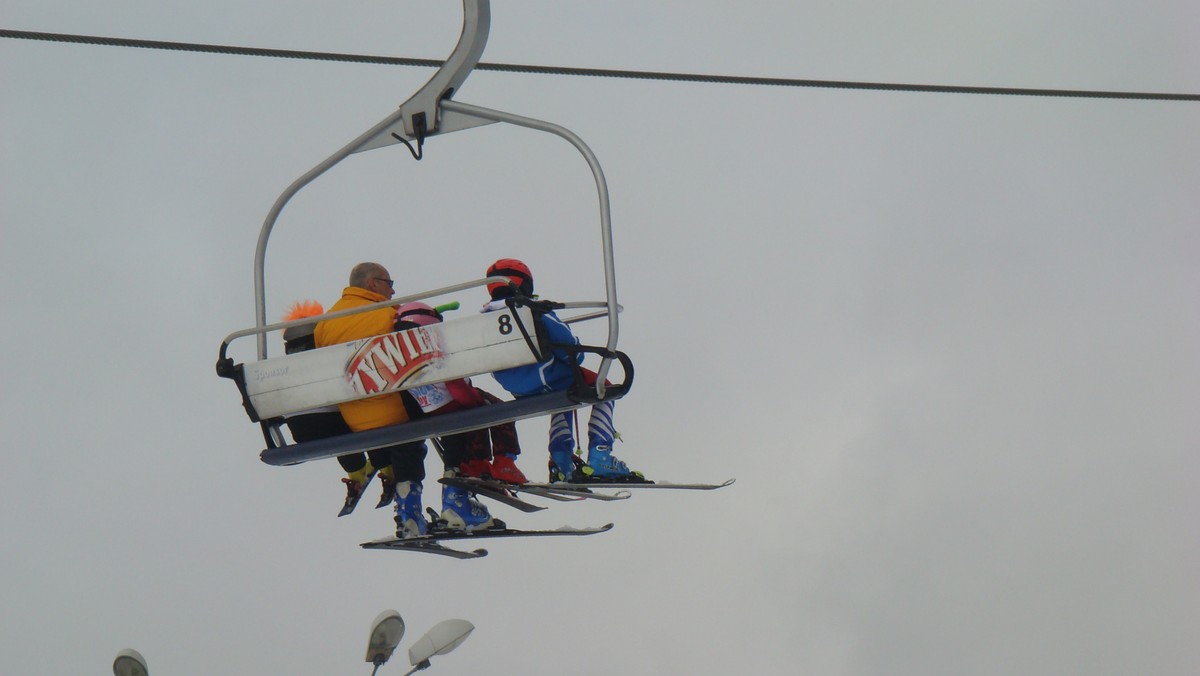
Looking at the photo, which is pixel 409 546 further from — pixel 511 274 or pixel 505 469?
pixel 511 274

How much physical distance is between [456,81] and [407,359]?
131 cm

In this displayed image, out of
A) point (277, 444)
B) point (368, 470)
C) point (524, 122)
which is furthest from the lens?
point (368, 470)

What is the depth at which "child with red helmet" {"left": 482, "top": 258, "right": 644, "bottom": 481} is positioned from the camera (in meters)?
9.54

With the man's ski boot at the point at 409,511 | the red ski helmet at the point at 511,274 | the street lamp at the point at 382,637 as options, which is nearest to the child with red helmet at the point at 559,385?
the red ski helmet at the point at 511,274

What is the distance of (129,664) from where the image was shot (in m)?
13.6

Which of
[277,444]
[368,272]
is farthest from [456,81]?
[277,444]

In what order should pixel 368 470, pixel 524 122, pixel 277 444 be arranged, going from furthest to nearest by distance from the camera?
pixel 368 470 < pixel 277 444 < pixel 524 122

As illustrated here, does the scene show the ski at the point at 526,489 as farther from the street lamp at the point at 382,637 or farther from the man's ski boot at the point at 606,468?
the street lamp at the point at 382,637

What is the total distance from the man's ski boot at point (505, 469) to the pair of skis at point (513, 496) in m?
0.09

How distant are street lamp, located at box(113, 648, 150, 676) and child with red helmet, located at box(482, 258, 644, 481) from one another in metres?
4.16

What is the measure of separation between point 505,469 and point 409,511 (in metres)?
0.53

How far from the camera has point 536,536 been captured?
10.5 meters

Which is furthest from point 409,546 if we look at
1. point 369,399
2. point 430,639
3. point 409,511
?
point 430,639

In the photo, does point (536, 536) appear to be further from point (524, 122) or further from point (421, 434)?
point (524, 122)
